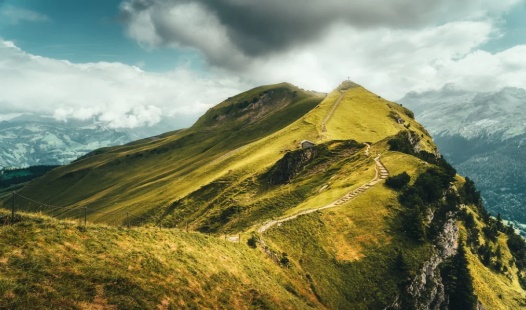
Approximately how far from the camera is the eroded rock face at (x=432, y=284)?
60594mm

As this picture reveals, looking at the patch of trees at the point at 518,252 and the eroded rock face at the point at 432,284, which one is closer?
the eroded rock face at the point at 432,284

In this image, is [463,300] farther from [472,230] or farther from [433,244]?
[472,230]

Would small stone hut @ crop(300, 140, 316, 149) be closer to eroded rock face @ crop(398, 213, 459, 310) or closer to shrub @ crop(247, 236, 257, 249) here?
eroded rock face @ crop(398, 213, 459, 310)

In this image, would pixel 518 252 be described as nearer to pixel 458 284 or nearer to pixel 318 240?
pixel 458 284

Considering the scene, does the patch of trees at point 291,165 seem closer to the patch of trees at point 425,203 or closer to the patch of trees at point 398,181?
the patch of trees at point 398,181

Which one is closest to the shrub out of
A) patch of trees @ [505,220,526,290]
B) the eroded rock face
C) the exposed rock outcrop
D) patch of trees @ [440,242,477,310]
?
the exposed rock outcrop

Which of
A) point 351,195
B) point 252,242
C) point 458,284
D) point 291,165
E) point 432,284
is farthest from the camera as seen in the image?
point 291,165

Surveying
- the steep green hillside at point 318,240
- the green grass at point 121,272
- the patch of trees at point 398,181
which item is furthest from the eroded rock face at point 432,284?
the green grass at point 121,272

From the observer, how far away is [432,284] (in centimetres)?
6688

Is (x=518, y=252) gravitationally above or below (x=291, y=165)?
below

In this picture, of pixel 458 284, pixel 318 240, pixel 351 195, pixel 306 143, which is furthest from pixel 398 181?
pixel 306 143

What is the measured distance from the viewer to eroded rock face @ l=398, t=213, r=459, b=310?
60594 millimetres

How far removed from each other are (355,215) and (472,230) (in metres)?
65.5

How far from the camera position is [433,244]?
7138 cm
